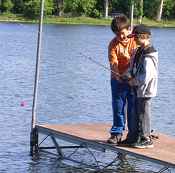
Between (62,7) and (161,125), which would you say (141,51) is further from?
(62,7)

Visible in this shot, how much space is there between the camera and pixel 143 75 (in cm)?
1059

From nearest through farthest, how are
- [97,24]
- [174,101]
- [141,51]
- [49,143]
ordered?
[141,51]
[49,143]
[174,101]
[97,24]

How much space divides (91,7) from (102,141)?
89195 millimetres

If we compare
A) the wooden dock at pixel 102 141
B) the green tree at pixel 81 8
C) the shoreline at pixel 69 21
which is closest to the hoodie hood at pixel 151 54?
the wooden dock at pixel 102 141

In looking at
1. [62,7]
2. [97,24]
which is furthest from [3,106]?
[62,7]

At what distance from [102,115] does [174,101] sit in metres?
3.97

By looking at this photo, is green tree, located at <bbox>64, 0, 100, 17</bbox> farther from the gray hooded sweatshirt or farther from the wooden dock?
the gray hooded sweatshirt

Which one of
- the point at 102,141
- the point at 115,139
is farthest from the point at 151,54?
the point at 102,141

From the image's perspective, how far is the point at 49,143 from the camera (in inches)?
544

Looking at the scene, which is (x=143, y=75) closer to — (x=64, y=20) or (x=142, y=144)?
(x=142, y=144)

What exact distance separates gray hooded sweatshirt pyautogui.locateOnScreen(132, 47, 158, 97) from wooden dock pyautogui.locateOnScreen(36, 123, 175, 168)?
0.78 m

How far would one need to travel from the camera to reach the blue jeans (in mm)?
10945

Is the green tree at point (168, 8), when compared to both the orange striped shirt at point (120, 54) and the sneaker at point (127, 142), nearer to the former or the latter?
the orange striped shirt at point (120, 54)

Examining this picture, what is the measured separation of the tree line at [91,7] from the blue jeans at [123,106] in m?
81.1
